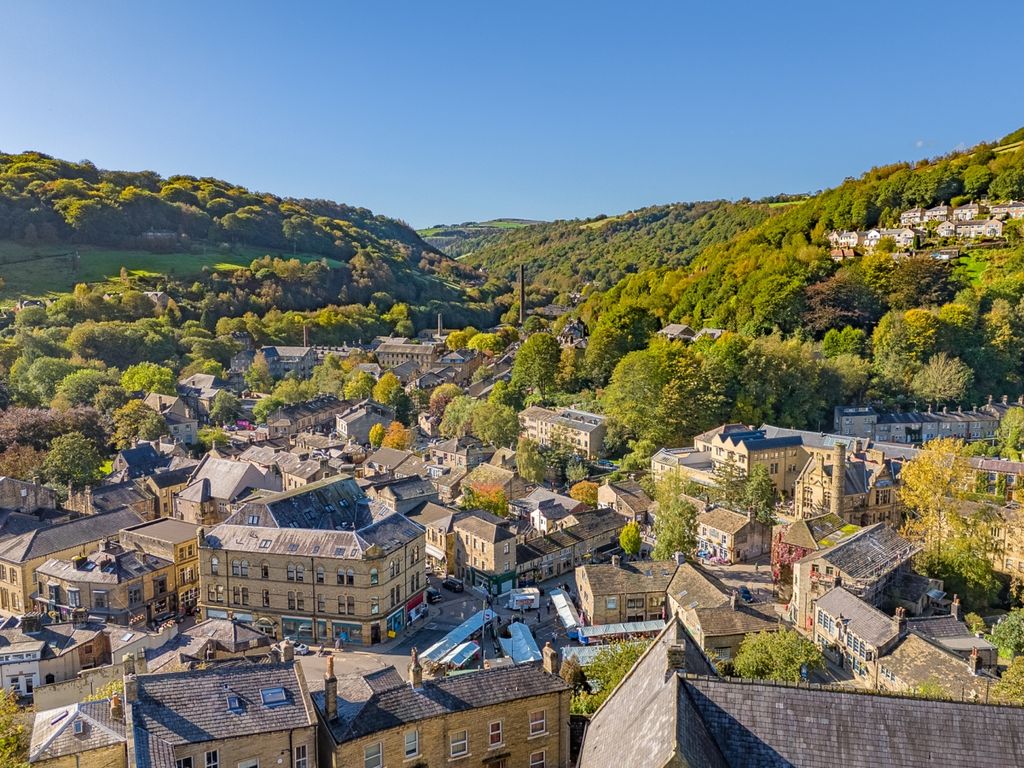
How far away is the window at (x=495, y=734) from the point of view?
19.4 metres

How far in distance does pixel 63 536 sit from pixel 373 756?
31497 mm

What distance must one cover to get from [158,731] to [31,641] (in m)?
17.7

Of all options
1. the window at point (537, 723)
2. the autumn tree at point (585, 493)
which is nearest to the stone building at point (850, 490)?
the autumn tree at point (585, 493)

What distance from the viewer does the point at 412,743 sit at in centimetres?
1841

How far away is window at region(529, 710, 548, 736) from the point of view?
19.9 metres

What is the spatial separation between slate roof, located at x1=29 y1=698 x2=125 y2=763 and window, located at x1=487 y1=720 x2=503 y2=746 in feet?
29.1

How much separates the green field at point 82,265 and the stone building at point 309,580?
88377 mm

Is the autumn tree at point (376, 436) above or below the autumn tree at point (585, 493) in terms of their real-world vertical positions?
above

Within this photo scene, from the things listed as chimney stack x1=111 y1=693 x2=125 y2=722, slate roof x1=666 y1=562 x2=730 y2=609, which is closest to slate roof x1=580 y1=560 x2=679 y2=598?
slate roof x1=666 y1=562 x2=730 y2=609

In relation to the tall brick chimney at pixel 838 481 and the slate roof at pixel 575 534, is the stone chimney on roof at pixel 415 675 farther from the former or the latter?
the tall brick chimney at pixel 838 481

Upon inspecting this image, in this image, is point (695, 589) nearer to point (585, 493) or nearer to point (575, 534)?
point (575, 534)

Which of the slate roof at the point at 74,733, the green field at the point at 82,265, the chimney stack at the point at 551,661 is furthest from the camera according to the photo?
the green field at the point at 82,265

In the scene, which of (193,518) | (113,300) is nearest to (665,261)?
(113,300)

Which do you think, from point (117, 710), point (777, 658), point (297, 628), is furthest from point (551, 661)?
point (297, 628)
